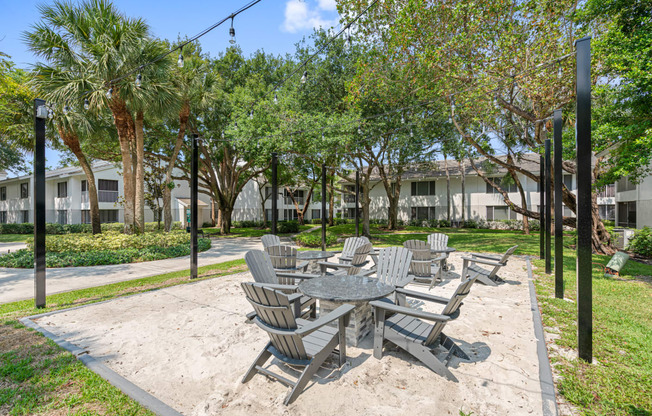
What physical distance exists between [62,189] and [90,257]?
22.6m

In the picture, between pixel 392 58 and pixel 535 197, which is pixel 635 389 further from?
pixel 535 197

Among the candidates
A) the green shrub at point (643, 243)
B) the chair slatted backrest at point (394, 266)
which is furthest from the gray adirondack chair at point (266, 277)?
the green shrub at point (643, 243)

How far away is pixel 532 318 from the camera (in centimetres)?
494

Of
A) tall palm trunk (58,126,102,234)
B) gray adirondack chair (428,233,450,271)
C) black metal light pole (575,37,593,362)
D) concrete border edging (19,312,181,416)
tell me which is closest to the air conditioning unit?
gray adirondack chair (428,233,450,271)

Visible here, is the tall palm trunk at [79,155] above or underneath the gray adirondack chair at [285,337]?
above

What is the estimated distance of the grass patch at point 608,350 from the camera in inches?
110

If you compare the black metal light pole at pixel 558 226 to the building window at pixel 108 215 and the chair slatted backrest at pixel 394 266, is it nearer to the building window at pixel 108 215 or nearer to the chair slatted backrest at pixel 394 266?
the chair slatted backrest at pixel 394 266

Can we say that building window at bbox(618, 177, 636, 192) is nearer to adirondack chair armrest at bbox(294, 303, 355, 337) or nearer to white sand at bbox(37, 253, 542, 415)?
white sand at bbox(37, 253, 542, 415)

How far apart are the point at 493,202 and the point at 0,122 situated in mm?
33226

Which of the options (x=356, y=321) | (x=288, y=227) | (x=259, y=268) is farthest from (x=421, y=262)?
(x=288, y=227)

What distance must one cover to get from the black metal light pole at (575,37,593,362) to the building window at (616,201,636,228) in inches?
759

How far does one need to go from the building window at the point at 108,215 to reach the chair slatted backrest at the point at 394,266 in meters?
29.5

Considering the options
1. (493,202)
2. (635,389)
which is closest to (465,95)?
(635,389)

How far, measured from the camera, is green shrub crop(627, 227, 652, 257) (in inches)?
470
